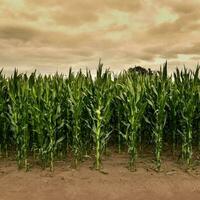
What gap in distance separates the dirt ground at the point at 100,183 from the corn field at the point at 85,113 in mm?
216

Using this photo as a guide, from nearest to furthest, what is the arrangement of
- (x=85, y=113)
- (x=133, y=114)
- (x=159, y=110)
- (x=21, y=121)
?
(x=133, y=114), (x=159, y=110), (x=21, y=121), (x=85, y=113)

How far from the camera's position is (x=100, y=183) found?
800cm

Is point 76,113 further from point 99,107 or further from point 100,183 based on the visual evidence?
point 100,183

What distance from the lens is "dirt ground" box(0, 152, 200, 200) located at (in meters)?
7.67

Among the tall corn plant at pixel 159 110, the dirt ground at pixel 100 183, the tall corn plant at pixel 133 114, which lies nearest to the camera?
the dirt ground at pixel 100 183

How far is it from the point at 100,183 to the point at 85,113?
1.78m

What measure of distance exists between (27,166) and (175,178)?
8.87 ft

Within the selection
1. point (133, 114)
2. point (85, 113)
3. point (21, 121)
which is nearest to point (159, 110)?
point (133, 114)

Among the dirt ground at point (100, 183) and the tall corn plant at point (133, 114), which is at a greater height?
the tall corn plant at point (133, 114)

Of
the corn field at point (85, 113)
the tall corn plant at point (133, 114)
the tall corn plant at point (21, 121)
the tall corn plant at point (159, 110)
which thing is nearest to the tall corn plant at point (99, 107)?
the corn field at point (85, 113)

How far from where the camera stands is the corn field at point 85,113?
862cm

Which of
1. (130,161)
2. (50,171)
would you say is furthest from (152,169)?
(50,171)

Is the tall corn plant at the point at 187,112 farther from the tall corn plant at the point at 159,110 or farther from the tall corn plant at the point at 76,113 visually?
the tall corn plant at the point at 76,113

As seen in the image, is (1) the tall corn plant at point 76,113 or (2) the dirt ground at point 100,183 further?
(1) the tall corn plant at point 76,113
